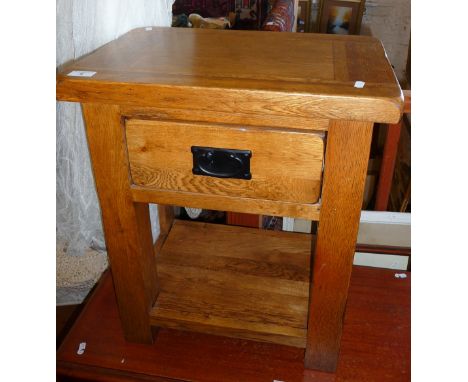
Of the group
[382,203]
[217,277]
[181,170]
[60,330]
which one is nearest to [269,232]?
[217,277]

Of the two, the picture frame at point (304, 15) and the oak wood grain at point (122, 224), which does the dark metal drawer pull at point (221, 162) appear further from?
the picture frame at point (304, 15)

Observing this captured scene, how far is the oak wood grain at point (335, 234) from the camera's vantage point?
58 cm

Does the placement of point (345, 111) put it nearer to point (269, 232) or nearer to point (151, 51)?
point (151, 51)

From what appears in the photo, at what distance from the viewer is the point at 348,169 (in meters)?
0.60

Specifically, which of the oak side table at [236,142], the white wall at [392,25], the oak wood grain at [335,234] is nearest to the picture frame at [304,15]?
the white wall at [392,25]

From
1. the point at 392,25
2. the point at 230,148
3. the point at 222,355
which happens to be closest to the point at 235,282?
the point at 222,355

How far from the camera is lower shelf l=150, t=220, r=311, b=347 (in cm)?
83

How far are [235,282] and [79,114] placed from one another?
0.51 m

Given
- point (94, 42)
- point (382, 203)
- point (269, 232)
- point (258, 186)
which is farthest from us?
point (382, 203)

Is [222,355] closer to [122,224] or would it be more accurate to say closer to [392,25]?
[122,224]

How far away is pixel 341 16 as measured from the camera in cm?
294

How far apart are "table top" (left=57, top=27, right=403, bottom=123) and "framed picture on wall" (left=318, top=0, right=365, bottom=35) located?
2354mm

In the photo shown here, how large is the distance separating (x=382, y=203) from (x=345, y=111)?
0.82m

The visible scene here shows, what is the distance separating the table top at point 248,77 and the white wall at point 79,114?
0.46ft
